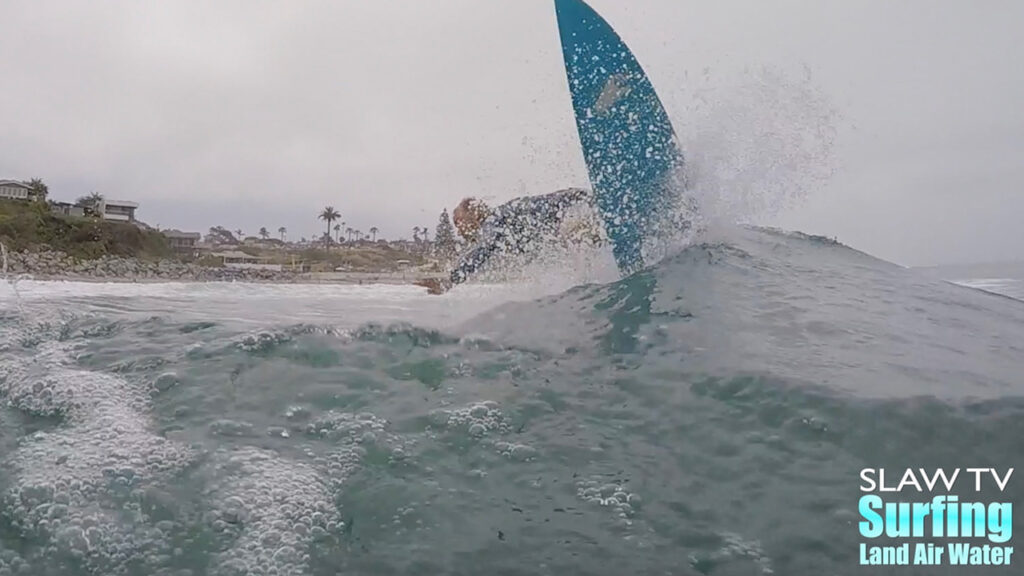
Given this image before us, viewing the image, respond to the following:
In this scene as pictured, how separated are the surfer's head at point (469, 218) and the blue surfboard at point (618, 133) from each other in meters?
1.77

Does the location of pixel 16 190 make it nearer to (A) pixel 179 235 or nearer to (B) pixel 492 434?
(A) pixel 179 235

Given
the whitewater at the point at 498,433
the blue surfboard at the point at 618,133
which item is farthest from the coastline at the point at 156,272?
the whitewater at the point at 498,433

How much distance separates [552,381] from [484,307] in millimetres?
2003

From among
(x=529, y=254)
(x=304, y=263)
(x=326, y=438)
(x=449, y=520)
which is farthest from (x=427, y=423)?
(x=304, y=263)

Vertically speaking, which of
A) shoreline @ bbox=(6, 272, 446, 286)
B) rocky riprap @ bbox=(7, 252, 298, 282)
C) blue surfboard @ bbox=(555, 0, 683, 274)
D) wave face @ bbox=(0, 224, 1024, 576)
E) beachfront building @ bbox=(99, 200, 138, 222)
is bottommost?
wave face @ bbox=(0, 224, 1024, 576)

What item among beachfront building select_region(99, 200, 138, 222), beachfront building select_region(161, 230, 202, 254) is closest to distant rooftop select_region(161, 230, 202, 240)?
beachfront building select_region(161, 230, 202, 254)

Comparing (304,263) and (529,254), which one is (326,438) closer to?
(529,254)

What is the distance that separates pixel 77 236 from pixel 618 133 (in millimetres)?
33782

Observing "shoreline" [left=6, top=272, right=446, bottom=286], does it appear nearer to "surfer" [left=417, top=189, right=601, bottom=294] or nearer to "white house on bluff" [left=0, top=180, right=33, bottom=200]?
"surfer" [left=417, top=189, right=601, bottom=294]

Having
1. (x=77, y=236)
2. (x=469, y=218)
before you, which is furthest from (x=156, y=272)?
(x=469, y=218)

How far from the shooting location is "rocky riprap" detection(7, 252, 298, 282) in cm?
2242

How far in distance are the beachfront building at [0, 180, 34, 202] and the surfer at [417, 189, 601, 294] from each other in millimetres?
53055

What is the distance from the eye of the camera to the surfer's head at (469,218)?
25.5 feet

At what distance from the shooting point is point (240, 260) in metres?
28.7
